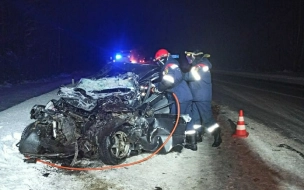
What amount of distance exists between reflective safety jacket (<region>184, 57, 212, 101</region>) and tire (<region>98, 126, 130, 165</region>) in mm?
1856

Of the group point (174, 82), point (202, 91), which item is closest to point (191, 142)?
point (202, 91)

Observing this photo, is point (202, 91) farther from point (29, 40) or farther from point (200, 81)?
point (29, 40)

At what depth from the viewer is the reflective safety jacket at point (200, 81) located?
6.52 m

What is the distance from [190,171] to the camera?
503 cm

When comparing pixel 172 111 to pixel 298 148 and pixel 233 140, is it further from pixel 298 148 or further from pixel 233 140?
pixel 298 148

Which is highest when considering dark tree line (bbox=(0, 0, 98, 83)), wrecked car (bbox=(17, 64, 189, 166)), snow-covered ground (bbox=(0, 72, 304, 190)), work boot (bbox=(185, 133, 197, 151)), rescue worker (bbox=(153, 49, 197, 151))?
dark tree line (bbox=(0, 0, 98, 83))

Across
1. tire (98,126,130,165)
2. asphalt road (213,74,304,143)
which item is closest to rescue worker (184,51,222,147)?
tire (98,126,130,165)

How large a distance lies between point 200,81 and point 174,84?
0.64 meters

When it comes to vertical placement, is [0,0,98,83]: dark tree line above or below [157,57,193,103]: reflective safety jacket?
above

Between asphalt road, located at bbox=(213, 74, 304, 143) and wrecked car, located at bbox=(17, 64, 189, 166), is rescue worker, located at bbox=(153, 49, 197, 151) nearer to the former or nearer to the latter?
wrecked car, located at bbox=(17, 64, 189, 166)

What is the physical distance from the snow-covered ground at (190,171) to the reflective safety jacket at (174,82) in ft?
3.52

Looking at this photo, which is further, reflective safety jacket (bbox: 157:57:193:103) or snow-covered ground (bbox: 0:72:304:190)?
reflective safety jacket (bbox: 157:57:193:103)

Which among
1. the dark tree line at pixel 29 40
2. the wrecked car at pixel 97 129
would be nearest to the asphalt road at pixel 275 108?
the wrecked car at pixel 97 129

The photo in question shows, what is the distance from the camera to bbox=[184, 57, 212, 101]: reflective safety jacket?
652cm
